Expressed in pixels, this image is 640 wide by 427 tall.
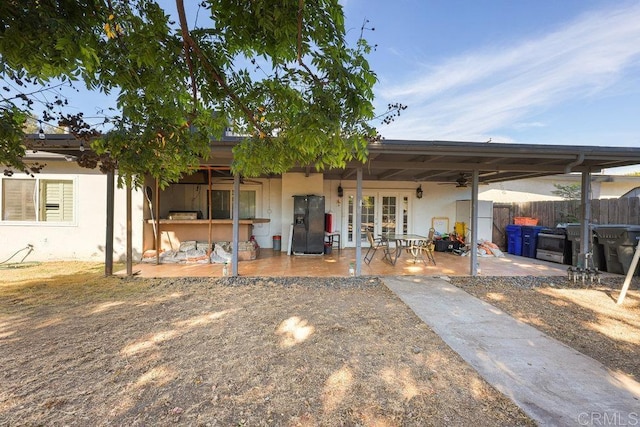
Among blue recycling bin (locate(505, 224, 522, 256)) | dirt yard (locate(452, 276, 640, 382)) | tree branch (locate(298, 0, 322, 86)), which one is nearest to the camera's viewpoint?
tree branch (locate(298, 0, 322, 86))

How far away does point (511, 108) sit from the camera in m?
13.8

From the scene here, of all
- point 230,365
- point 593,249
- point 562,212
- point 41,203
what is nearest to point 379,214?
point 593,249

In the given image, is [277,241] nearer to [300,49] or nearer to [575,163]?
[575,163]

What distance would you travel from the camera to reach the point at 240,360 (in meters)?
2.71

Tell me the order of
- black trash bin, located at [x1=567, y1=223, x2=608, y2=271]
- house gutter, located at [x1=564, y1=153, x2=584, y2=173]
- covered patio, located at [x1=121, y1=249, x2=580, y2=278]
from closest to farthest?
house gutter, located at [x1=564, y1=153, x2=584, y2=173] → covered patio, located at [x1=121, y1=249, x2=580, y2=278] → black trash bin, located at [x1=567, y1=223, x2=608, y2=271]

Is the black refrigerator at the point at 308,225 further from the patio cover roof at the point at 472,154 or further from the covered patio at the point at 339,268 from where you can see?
the patio cover roof at the point at 472,154

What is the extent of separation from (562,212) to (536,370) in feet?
31.4

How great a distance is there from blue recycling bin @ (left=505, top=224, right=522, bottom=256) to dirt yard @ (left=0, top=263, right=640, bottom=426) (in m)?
4.70

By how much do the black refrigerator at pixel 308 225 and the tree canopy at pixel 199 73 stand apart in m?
5.41

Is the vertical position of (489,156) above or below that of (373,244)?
above

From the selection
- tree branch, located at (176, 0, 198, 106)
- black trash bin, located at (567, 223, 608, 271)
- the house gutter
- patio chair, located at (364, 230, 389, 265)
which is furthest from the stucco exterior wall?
black trash bin, located at (567, 223, 608, 271)

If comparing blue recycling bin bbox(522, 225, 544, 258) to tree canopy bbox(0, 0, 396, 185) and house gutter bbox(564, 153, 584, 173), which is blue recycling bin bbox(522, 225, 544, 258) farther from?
tree canopy bbox(0, 0, 396, 185)

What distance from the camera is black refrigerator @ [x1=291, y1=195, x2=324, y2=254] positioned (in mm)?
8711

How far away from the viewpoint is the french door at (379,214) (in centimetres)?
1046
